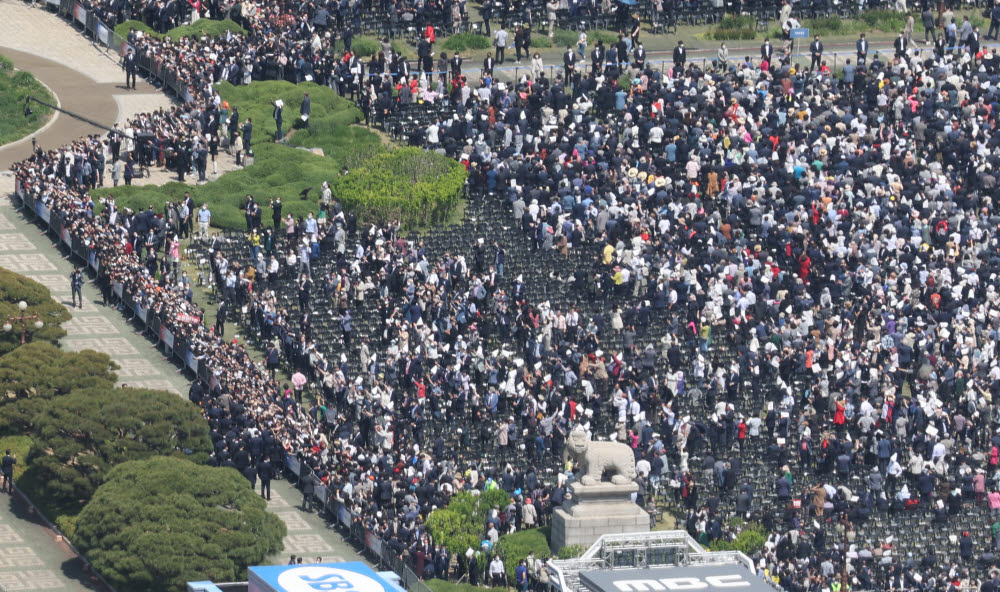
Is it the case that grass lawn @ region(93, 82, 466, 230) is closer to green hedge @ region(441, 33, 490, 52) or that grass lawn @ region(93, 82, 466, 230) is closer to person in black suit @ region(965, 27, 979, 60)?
green hedge @ region(441, 33, 490, 52)

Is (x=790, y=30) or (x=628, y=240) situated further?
(x=790, y=30)

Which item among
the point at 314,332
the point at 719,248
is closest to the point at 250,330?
the point at 314,332

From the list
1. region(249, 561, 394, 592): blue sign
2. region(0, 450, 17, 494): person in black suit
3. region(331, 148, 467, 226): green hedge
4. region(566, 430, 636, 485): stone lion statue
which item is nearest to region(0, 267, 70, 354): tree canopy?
region(0, 450, 17, 494): person in black suit

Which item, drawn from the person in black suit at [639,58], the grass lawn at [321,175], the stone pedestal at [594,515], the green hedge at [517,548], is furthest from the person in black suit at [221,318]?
the person in black suit at [639,58]

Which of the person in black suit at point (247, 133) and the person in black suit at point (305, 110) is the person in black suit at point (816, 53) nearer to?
the person in black suit at point (305, 110)

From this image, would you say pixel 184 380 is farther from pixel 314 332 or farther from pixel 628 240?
pixel 628 240

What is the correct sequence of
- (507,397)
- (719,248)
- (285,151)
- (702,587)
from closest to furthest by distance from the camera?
(702,587), (507,397), (719,248), (285,151)

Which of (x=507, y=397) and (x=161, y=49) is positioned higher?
(x=161, y=49)
